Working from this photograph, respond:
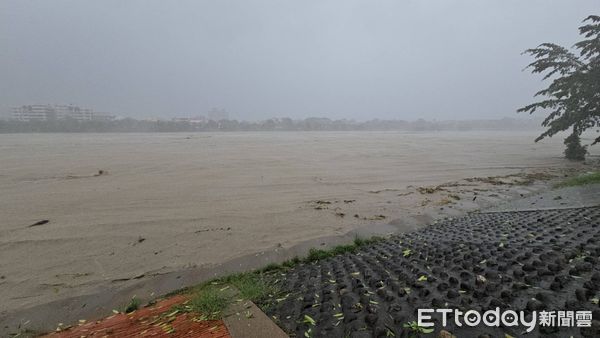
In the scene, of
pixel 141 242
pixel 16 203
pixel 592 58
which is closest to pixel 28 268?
pixel 141 242

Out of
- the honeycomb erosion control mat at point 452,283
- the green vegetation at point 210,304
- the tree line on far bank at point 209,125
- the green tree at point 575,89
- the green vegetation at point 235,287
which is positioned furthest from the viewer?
the tree line on far bank at point 209,125

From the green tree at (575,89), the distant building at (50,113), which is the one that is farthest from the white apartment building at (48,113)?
the green tree at (575,89)

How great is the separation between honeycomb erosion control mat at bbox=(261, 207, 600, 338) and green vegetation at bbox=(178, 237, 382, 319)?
25cm

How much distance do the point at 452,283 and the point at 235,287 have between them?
2679 mm

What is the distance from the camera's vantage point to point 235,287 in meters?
4.15

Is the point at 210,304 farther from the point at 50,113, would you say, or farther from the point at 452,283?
the point at 50,113

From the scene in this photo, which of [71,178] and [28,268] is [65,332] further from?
[71,178]

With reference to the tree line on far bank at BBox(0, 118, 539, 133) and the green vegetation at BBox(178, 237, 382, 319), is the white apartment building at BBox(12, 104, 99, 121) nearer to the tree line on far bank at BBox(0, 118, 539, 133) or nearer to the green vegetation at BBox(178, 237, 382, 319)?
the tree line on far bank at BBox(0, 118, 539, 133)

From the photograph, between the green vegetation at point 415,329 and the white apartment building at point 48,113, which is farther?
the white apartment building at point 48,113

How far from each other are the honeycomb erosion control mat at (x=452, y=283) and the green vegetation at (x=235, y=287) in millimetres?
254

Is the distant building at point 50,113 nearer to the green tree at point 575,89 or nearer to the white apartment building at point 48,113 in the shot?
the white apartment building at point 48,113

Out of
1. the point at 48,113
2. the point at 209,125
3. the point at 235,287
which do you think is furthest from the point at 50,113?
the point at 235,287

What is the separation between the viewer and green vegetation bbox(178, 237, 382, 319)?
11.4 feet

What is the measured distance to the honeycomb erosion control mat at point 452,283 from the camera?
257 centimetres
